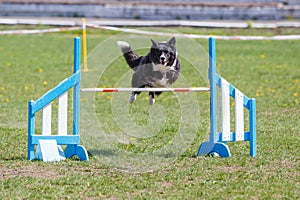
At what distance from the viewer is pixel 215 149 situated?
828cm

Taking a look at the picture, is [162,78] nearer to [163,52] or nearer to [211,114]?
[163,52]

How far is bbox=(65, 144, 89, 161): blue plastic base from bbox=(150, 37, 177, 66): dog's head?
125cm

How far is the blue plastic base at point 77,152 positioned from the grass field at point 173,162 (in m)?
0.09

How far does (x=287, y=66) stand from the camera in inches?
774

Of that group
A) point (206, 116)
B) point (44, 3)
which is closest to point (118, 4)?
point (44, 3)

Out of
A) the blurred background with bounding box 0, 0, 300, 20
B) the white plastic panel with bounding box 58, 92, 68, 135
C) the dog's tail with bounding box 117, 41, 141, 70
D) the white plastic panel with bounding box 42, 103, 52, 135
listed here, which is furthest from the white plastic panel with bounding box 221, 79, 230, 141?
the blurred background with bounding box 0, 0, 300, 20

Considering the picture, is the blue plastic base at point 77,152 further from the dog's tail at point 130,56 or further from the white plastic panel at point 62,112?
the dog's tail at point 130,56

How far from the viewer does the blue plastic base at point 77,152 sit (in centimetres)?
805

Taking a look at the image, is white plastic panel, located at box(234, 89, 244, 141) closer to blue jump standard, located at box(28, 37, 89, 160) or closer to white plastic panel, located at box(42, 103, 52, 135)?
blue jump standard, located at box(28, 37, 89, 160)

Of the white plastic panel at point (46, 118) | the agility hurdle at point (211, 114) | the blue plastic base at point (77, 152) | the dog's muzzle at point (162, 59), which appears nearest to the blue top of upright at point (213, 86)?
the agility hurdle at point (211, 114)

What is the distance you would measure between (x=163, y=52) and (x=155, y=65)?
22 cm

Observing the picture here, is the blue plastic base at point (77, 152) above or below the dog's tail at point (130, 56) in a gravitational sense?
below

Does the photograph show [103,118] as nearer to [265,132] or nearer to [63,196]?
[265,132]

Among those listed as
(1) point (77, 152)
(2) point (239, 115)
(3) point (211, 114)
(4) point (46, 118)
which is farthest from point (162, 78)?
(4) point (46, 118)
